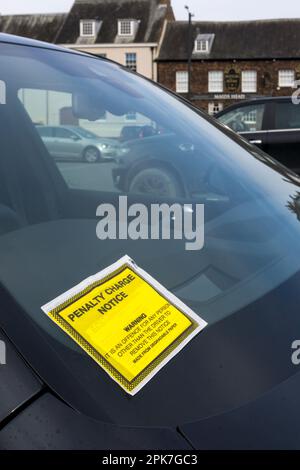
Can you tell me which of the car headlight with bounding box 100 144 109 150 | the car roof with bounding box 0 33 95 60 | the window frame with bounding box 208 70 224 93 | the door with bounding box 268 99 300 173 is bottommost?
the door with bounding box 268 99 300 173

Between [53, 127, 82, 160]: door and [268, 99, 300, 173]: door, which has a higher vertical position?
[53, 127, 82, 160]: door

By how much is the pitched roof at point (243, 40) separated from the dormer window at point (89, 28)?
18.9 feet

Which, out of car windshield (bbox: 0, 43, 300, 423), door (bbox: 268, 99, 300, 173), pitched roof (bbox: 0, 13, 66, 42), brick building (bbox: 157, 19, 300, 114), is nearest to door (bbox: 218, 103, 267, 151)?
door (bbox: 268, 99, 300, 173)

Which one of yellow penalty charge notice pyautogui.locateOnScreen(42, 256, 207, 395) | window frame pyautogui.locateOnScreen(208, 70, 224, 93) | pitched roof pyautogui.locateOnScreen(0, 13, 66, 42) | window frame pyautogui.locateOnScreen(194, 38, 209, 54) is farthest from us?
pitched roof pyautogui.locateOnScreen(0, 13, 66, 42)

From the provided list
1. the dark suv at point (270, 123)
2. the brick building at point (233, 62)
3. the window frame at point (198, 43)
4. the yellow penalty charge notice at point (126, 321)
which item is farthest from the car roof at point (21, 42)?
the window frame at point (198, 43)

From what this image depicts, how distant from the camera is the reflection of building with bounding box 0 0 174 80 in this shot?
44.5 m

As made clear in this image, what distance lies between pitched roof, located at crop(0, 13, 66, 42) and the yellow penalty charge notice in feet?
161

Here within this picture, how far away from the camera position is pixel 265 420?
938 millimetres

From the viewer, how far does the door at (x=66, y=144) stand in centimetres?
165

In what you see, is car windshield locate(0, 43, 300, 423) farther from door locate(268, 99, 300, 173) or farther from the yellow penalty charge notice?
door locate(268, 99, 300, 173)

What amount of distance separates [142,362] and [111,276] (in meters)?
0.20

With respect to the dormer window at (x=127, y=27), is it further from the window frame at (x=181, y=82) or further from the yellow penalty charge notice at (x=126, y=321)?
the yellow penalty charge notice at (x=126, y=321)
